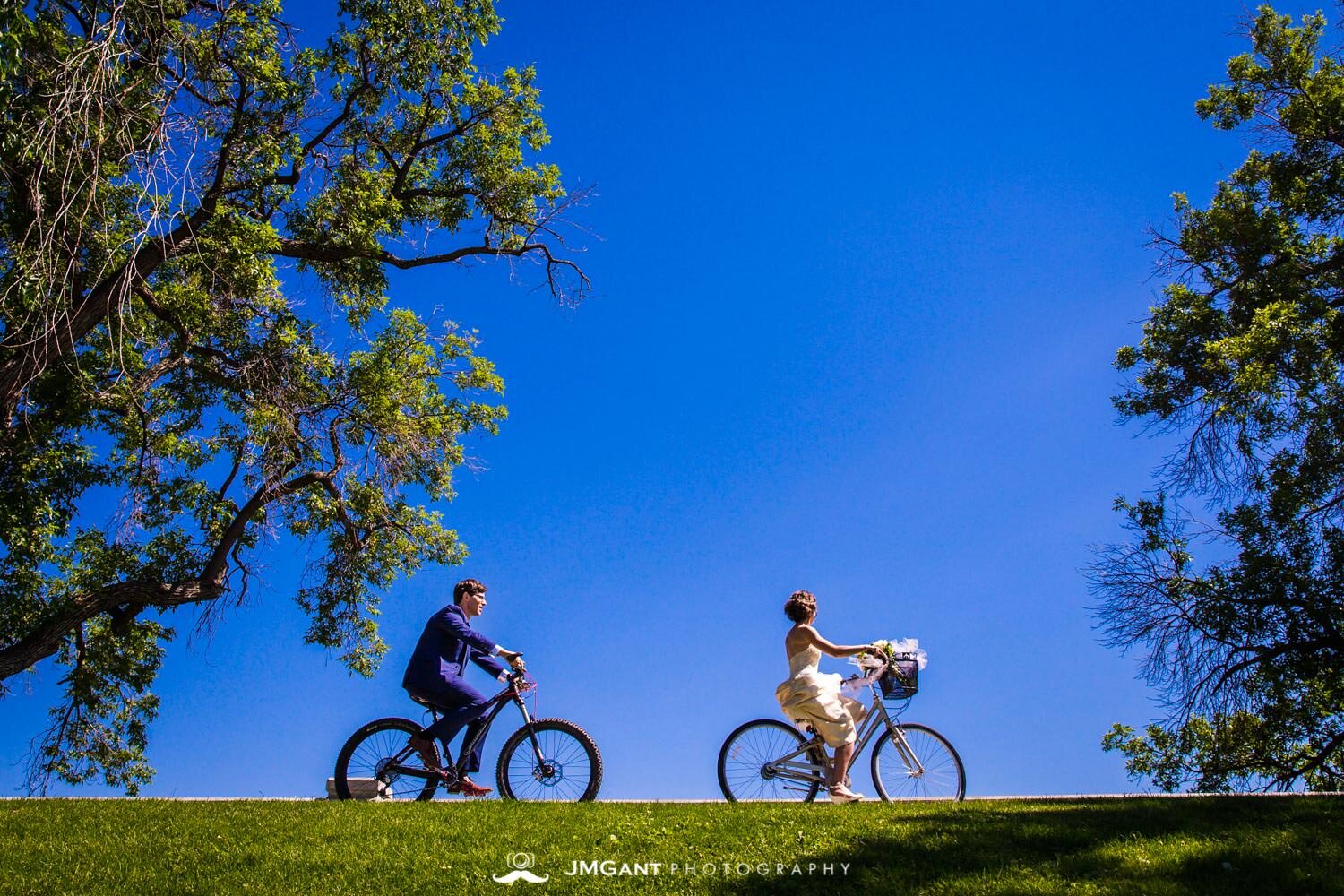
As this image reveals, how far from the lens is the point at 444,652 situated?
8.21 m

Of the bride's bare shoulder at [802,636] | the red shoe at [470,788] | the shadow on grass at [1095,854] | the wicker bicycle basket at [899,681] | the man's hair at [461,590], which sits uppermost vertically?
the man's hair at [461,590]

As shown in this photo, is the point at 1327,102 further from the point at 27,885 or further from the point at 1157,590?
the point at 27,885

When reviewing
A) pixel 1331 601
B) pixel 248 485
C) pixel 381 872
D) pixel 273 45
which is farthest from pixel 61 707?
pixel 1331 601

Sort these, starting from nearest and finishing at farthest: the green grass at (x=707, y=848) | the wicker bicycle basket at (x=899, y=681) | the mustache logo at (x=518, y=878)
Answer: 1. the green grass at (x=707, y=848)
2. the mustache logo at (x=518, y=878)
3. the wicker bicycle basket at (x=899, y=681)

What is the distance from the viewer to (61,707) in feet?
52.1

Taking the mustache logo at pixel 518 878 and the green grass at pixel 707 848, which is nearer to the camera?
the green grass at pixel 707 848

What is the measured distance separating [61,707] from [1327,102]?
80.9ft

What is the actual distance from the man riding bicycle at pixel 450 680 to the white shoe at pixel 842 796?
2.94 m

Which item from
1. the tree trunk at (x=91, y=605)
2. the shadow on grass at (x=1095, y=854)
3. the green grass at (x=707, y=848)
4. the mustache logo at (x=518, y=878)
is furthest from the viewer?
the tree trunk at (x=91, y=605)

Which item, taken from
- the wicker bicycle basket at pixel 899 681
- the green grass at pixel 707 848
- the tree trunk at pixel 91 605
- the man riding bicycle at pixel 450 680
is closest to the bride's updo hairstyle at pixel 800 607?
the wicker bicycle basket at pixel 899 681

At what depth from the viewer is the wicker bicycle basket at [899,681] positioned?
8305 millimetres

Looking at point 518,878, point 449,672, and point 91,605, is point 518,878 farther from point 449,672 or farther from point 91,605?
point 91,605

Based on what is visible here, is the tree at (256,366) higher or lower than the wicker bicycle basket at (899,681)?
higher

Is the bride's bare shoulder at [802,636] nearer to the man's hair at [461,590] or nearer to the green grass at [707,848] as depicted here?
the green grass at [707,848]
